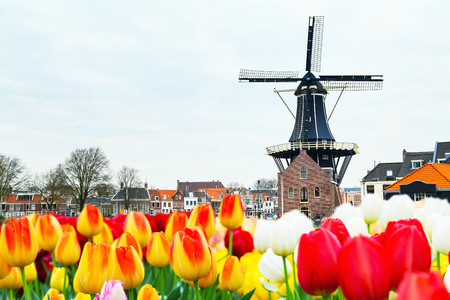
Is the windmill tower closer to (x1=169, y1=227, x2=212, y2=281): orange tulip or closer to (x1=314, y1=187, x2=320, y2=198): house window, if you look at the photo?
(x1=314, y1=187, x2=320, y2=198): house window

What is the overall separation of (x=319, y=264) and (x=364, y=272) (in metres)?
0.12

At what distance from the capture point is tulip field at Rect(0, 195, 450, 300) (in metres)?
0.58

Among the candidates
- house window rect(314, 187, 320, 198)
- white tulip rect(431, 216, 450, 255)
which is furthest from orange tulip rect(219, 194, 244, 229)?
house window rect(314, 187, 320, 198)

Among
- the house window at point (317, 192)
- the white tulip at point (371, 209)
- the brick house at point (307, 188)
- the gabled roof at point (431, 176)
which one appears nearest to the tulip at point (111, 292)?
the white tulip at point (371, 209)

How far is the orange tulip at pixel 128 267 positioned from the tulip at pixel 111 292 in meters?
0.24

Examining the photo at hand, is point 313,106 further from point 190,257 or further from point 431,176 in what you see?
point 190,257

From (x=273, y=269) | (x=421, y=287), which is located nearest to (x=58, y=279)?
(x=273, y=269)

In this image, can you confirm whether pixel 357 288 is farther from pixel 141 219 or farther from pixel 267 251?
pixel 141 219

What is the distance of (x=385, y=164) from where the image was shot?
122 ft

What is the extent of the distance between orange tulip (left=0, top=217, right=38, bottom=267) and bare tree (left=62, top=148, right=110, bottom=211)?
32.6 m

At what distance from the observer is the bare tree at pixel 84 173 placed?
3222cm

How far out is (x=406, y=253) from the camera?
631 mm

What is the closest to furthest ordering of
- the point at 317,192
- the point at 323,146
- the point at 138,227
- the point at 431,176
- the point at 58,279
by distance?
1. the point at 58,279
2. the point at 138,227
3. the point at 431,176
4. the point at 323,146
5. the point at 317,192

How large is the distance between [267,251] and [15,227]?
A: 0.71 m
